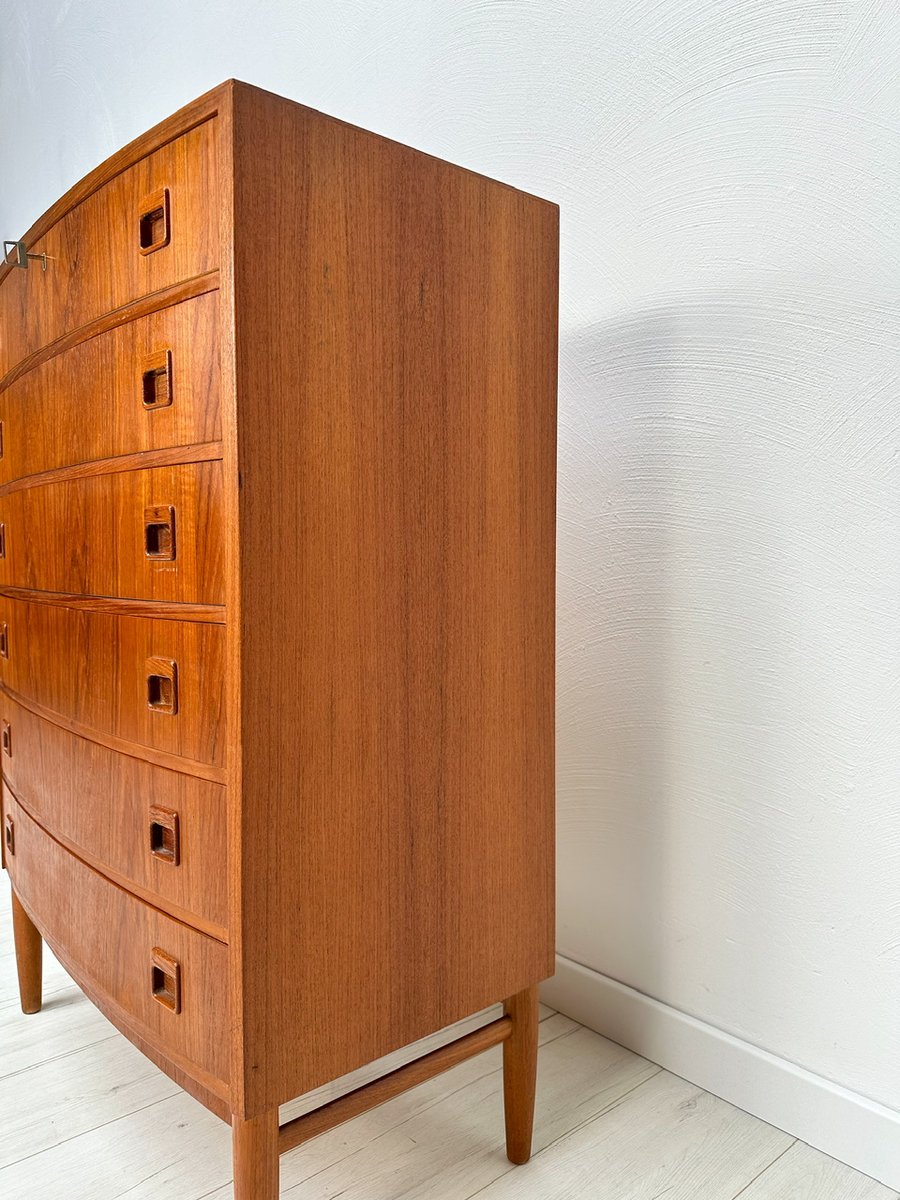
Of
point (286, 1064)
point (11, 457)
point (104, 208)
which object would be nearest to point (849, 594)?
point (286, 1064)

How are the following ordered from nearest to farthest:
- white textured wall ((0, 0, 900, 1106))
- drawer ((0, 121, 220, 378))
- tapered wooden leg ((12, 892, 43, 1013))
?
1. drawer ((0, 121, 220, 378))
2. white textured wall ((0, 0, 900, 1106))
3. tapered wooden leg ((12, 892, 43, 1013))

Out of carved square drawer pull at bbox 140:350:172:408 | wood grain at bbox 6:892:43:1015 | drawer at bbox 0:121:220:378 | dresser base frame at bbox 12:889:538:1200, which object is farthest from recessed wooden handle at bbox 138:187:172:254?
wood grain at bbox 6:892:43:1015

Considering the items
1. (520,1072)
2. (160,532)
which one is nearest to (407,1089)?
(520,1072)

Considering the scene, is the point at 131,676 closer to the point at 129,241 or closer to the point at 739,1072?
the point at 129,241

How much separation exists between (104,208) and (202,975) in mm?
768

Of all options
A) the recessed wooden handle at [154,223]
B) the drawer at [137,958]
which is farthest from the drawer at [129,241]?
the drawer at [137,958]

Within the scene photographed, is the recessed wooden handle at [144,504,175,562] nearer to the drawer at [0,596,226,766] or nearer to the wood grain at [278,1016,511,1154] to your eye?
the drawer at [0,596,226,766]

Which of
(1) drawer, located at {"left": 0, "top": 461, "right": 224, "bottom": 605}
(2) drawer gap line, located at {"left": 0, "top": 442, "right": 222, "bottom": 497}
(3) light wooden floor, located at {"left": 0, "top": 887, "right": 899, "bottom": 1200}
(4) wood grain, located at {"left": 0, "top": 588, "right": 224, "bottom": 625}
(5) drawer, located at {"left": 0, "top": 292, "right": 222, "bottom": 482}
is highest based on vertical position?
(5) drawer, located at {"left": 0, "top": 292, "right": 222, "bottom": 482}

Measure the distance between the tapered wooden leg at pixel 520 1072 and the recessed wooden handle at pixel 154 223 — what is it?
2.96ft

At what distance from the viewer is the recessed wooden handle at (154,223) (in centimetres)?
85

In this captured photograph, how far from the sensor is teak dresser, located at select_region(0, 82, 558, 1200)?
81 centimetres

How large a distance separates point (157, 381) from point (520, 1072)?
875 mm

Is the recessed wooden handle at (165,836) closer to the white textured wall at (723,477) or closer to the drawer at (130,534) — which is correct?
the drawer at (130,534)

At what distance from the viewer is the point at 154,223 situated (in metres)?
0.88
